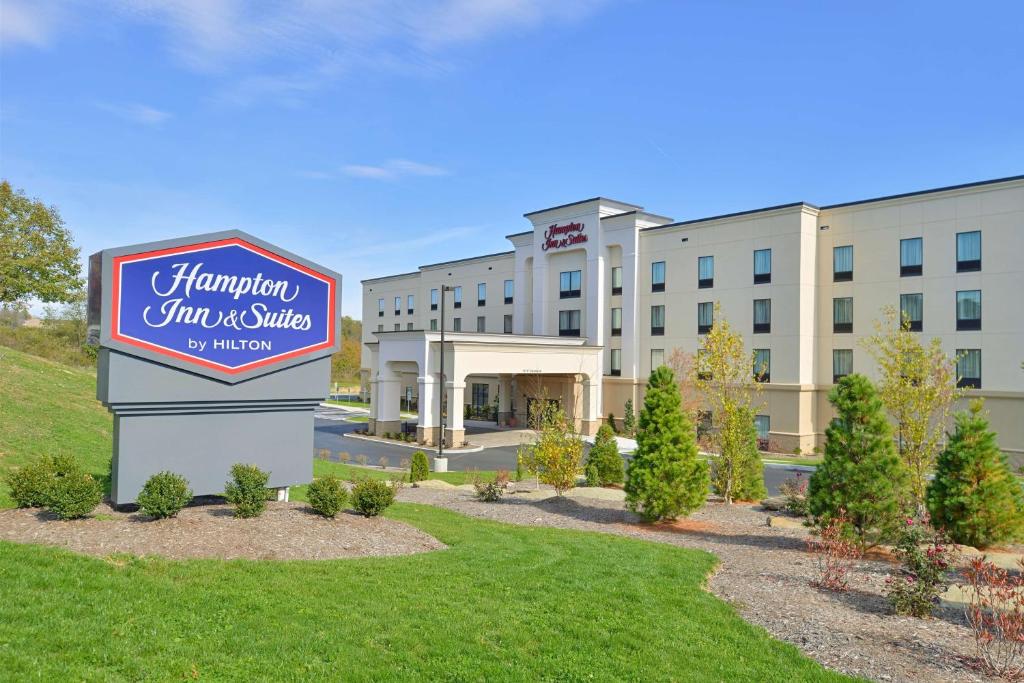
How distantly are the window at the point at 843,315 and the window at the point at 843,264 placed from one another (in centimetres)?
119

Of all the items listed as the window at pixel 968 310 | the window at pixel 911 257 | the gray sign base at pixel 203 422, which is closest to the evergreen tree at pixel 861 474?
the gray sign base at pixel 203 422

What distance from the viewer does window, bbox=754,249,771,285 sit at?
4216 centimetres

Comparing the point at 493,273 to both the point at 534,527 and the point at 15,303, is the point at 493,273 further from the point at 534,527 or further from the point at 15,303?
the point at 534,527

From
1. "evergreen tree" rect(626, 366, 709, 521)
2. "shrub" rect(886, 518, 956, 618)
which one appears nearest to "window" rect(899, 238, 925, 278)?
"evergreen tree" rect(626, 366, 709, 521)

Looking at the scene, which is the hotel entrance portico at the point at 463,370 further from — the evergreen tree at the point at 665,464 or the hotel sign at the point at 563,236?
the evergreen tree at the point at 665,464

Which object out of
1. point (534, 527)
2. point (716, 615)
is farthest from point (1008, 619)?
point (534, 527)

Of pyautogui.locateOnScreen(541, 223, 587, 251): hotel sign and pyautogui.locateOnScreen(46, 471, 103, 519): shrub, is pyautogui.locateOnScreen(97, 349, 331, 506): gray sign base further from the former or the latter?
pyautogui.locateOnScreen(541, 223, 587, 251): hotel sign

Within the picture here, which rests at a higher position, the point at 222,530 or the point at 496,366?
the point at 496,366

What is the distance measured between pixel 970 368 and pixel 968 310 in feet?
9.68

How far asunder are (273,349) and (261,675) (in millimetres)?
8631

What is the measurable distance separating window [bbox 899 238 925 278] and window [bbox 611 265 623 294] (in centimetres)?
1782

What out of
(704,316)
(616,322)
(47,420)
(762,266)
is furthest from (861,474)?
(616,322)

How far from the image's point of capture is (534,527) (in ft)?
53.6

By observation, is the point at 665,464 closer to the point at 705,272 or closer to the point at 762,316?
the point at 762,316
